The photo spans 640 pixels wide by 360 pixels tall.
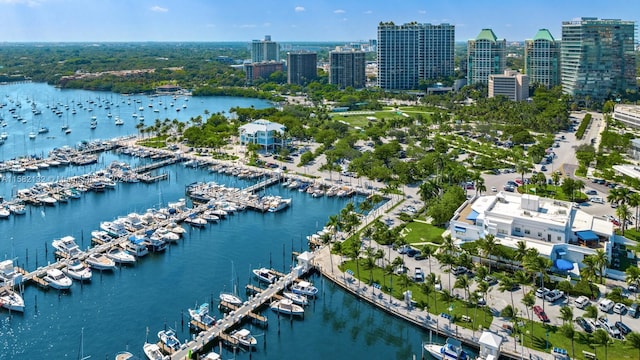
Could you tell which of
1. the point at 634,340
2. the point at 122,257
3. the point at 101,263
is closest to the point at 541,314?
the point at 634,340

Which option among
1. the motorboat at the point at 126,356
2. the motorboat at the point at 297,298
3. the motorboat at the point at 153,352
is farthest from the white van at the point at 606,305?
the motorboat at the point at 126,356

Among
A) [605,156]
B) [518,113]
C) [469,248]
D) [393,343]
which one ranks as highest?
[518,113]

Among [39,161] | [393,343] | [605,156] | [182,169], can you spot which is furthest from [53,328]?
[605,156]

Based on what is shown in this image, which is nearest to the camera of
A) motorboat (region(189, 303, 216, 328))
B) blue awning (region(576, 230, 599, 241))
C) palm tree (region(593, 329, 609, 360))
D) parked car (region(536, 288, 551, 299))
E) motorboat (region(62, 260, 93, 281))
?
palm tree (region(593, 329, 609, 360))

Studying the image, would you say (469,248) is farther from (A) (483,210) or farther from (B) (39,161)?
(B) (39,161)

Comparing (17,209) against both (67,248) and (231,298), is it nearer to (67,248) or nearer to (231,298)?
(67,248)

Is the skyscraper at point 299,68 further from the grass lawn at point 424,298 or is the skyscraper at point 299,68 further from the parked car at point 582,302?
the parked car at point 582,302

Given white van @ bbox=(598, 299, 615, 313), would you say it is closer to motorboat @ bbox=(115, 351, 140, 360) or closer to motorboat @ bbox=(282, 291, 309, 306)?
motorboat @ bbox=(282, 291, 309, 306)

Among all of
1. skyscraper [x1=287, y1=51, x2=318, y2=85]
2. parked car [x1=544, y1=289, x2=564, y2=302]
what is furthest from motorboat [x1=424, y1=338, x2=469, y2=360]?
skyscraper [x1=287, y1=51, x2=318, y2=85]
